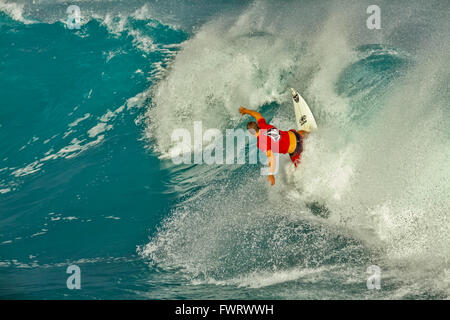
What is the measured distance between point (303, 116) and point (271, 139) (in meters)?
1.60

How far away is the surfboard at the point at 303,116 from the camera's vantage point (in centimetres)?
711

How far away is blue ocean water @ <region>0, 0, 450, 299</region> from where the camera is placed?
5.71 m

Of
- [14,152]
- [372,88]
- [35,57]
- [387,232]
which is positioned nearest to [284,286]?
[387,232]

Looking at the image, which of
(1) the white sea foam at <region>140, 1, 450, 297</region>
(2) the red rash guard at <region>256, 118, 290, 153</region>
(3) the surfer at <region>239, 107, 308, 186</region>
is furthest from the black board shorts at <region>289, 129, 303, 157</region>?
(2) the red rash guard at <region>256, 118, 290, 153</region>

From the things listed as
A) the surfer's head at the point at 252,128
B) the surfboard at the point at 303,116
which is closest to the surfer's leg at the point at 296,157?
the surfboard at the point at 303,116

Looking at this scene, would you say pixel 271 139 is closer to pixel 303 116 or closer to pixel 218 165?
pixel 303 116

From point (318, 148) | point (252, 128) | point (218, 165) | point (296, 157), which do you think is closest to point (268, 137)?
point (252, 128)

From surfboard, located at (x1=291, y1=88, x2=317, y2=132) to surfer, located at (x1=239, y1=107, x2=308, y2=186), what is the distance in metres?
0.58

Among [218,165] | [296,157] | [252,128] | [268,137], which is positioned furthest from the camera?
[218,165]

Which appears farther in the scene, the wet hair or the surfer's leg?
the surfer's leg

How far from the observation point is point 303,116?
23.7 feet

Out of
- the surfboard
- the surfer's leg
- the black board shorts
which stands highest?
the surfboard

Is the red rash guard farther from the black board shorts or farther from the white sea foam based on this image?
the white sea foam

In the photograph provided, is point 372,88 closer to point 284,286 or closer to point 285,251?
point 285,251
